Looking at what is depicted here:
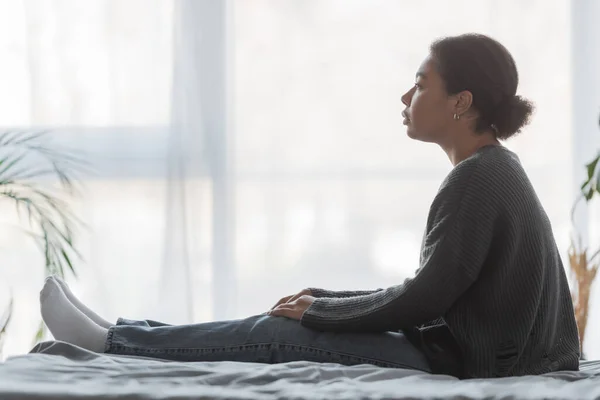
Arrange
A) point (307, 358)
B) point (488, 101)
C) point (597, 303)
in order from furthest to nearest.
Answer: point (597, 303)
point (488, 101)
point (307, 358)

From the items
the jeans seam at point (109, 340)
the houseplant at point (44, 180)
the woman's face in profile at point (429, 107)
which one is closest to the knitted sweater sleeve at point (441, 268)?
the woman's face in profile at point (429, 107)

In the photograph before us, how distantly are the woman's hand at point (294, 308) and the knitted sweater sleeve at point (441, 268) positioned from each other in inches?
1.0

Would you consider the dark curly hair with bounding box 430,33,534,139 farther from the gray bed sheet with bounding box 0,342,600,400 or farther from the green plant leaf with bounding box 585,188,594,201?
the green plant leaf with bounding box 585,188,594,201

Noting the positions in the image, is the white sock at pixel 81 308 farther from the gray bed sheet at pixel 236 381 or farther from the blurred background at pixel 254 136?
the blurred background at pixel 254 136

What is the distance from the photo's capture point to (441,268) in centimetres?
145

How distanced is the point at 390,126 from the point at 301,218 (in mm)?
485

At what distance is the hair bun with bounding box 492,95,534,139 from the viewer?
1.65 m

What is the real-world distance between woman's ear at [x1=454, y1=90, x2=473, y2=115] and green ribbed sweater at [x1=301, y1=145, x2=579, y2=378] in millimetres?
166

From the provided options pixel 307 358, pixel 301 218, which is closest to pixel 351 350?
pixel 307 358

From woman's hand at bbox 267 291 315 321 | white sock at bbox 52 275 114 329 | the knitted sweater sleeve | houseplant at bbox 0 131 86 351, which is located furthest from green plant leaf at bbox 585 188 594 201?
houseplant at bbox 0 131 86 351

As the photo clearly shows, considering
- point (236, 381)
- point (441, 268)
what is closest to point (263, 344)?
point (236, 381)

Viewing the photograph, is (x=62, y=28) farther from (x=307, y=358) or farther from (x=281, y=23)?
(x=307, y=358)

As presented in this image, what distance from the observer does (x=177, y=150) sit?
9.63ft

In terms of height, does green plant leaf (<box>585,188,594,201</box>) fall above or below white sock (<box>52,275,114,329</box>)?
above
